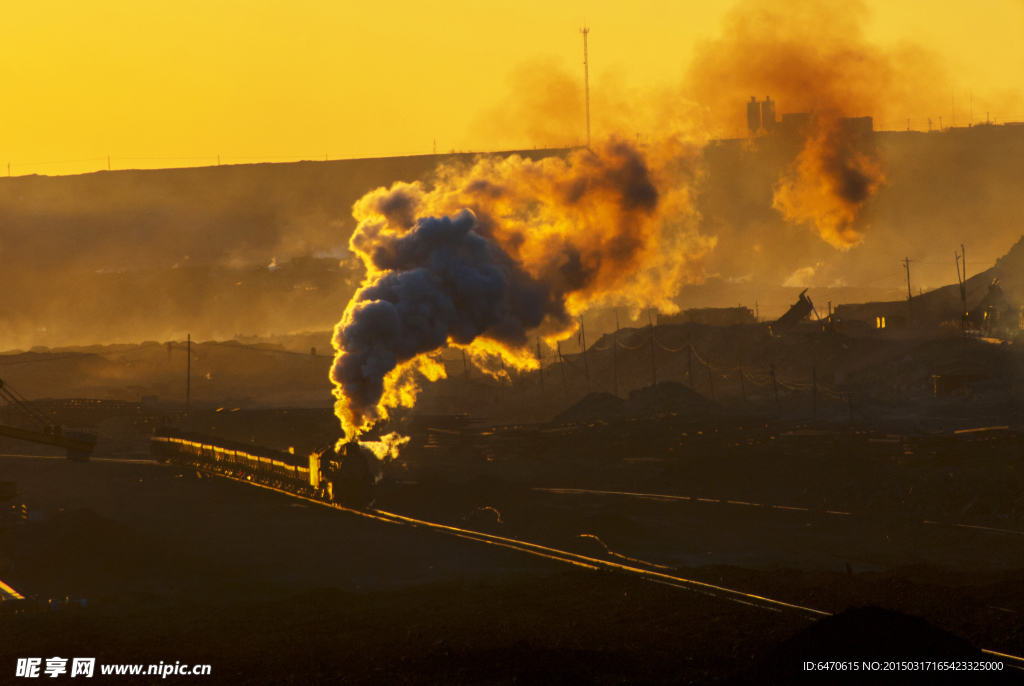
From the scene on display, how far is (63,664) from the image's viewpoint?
78.3 ft

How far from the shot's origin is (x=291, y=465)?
161 feet

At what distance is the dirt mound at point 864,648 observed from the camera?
790 inches

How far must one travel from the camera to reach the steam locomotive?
44125 millimetres

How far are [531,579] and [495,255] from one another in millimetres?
21845

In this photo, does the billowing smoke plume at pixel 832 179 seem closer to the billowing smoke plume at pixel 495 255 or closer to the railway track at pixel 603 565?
the billowing smoke plume at pixel 495 255

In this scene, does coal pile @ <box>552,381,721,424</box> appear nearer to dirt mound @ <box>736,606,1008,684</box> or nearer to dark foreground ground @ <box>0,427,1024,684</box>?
dark foreground ground @ <box>0,427,1024,684</box>

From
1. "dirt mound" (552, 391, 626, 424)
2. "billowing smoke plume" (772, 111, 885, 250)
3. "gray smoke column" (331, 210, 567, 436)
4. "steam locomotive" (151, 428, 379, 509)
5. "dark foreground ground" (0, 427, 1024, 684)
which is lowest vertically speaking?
"dark foreground ground" (0, 427, 1024, 684)

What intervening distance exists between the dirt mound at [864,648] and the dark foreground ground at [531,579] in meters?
0.06

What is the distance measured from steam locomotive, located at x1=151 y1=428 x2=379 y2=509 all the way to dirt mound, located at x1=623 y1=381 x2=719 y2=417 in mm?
25043

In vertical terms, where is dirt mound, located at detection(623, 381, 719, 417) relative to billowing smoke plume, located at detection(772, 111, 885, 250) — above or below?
below

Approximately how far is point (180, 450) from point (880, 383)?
52889mm

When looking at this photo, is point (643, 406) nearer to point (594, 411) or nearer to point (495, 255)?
point (594, 411)

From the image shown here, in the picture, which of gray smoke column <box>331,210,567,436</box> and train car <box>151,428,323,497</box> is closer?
gray smoke column <box>331,210,567,436</box>

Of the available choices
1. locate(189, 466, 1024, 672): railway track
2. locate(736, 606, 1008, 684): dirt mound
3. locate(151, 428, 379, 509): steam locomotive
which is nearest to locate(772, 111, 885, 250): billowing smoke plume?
locate(151, 428, 379, 509): steam locomotive
